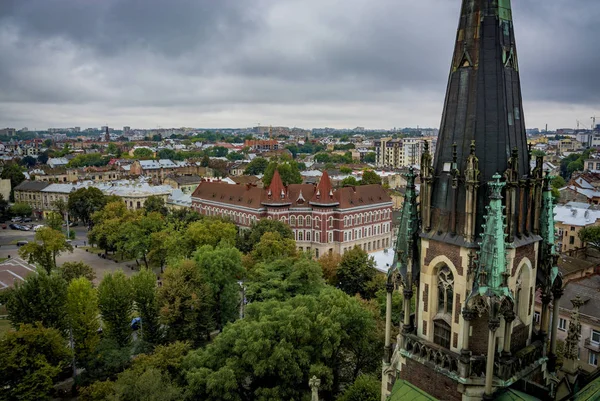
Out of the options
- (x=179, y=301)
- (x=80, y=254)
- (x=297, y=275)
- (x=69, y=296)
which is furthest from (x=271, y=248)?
(x=80, y=254)

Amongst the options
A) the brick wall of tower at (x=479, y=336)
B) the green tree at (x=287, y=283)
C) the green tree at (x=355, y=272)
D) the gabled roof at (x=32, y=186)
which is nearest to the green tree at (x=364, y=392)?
the brick wall of tower at (x=479, y=336)

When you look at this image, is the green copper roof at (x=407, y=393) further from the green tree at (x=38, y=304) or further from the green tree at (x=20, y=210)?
the green tree at (x=20, y=210)

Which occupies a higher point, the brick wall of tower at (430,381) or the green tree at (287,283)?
the brick wall of tower at (430,381)

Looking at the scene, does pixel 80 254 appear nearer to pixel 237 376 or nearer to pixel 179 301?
pixel 179 301

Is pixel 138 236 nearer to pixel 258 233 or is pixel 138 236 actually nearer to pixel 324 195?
pixel 258 233

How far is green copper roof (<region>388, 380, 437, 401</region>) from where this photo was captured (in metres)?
15.4

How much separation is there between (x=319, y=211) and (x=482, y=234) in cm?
6483

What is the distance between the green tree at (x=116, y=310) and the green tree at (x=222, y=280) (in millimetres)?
8305

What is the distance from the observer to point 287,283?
1795 inches

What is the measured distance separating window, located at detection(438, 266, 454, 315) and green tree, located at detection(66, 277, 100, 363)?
32852mm

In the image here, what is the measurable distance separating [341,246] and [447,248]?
6463 centimetres

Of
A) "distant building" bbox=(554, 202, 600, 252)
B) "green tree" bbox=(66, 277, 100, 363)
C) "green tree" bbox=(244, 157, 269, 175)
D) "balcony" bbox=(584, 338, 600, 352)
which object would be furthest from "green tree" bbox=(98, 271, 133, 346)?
"green tree" bbox=(244, 157, 269, 175)

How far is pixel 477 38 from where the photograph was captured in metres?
14.3

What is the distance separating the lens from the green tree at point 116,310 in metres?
40.0
